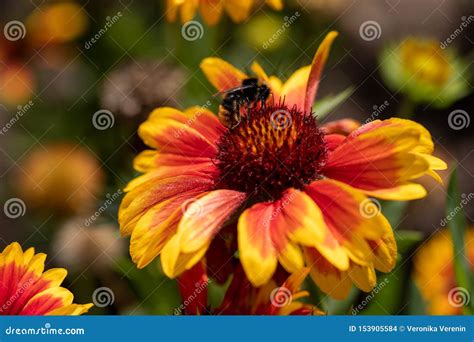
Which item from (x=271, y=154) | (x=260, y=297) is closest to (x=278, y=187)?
(x=271, y=154)

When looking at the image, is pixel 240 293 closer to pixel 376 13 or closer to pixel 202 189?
pixel 202 189

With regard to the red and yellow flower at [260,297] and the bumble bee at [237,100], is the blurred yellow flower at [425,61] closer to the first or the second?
the bumble bee at [237,100]

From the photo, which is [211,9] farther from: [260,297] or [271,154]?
[260,297]

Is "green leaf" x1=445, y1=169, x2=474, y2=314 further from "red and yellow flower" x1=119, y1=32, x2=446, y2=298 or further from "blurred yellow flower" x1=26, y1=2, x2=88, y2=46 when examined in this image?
"blurred yellow flower" x1=26, y1=2, x2=88, y2=46

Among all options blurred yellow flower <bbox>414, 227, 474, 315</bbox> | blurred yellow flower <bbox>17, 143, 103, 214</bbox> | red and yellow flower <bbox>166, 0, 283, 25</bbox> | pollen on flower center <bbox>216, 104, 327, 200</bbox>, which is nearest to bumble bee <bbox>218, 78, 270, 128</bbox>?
pollen on flower center <bbox>216, 104, 327, 200</bbox>

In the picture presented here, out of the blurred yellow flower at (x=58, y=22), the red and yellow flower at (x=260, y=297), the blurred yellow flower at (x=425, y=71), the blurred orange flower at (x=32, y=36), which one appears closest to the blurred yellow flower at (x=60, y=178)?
the blurred orange flower at (x=32, y=36)

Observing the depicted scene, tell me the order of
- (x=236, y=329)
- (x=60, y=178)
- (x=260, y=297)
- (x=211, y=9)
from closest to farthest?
(x=260, y=297) → (x=236, y=329) → (x=211, y=9) → (x=60, y=178)
